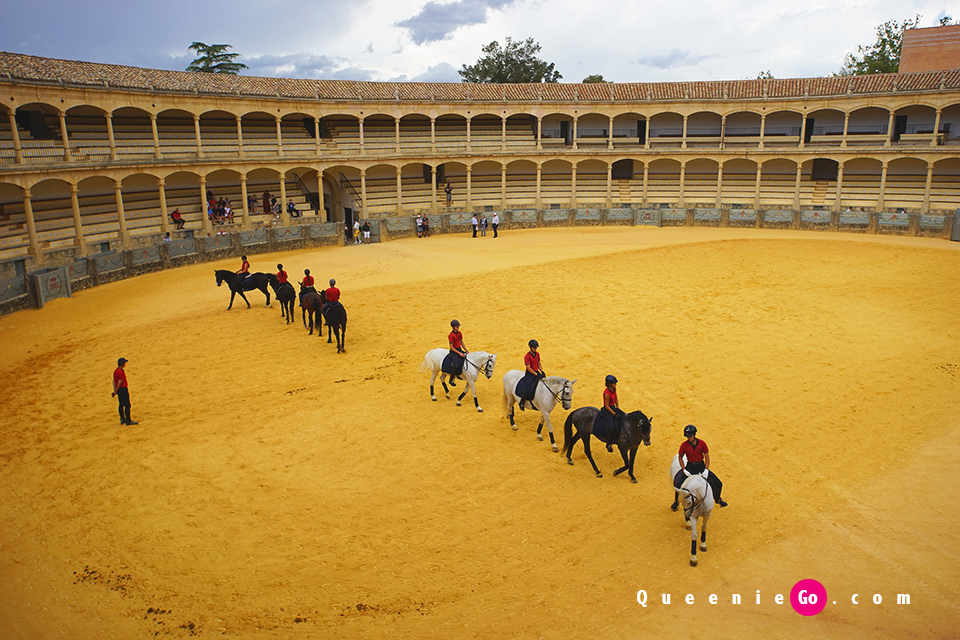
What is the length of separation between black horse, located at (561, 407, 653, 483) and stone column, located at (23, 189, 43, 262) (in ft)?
78.0

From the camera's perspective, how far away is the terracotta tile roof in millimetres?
27500

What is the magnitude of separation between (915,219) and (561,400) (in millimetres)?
30479

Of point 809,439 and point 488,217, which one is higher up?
point 488,217

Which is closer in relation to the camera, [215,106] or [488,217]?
[215,106]

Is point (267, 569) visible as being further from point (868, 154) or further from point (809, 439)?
point (868, 154)

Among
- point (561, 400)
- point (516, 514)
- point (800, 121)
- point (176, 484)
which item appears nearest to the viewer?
point (516, 514)

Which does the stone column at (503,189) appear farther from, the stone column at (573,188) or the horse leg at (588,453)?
the horse leg at (588,453)

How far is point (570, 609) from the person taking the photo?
760 centimetres

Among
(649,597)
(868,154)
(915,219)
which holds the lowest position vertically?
(649,597)

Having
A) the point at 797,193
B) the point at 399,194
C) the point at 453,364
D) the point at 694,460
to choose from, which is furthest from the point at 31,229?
the point at 797,193

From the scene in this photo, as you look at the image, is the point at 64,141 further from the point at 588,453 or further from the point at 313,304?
the point at 588,453

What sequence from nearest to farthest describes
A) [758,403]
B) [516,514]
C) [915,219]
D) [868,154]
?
[516,514]
[758,403]
[915,219]
[868,154]

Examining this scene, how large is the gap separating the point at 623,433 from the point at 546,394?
6.36ft

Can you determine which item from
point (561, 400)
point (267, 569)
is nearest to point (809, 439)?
point (561, 400)
